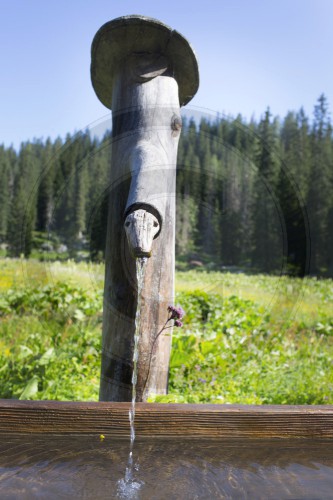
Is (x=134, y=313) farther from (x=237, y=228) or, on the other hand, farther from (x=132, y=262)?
(x=237, y=228)

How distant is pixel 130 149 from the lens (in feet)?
7.72

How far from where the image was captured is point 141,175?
2.17 m

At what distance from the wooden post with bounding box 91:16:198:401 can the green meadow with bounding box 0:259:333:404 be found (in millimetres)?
288

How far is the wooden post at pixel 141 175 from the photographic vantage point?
231cm

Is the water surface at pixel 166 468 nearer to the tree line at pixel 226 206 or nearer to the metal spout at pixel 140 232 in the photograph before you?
the metal spout at pixel 140 232

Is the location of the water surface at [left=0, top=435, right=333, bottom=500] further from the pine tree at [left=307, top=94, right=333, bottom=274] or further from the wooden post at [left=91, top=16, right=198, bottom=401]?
the pine tree at [left=307, top=94, right=333, bottom=274]

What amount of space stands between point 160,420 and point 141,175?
1127 millimetres

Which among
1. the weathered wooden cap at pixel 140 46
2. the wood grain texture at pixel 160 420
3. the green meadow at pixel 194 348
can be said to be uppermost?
the weathered wooden cap at pixel 140 46

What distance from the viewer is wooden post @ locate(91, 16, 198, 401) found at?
7.59 feet

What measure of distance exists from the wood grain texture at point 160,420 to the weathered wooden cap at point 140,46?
1.82 m

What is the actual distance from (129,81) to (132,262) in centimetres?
94

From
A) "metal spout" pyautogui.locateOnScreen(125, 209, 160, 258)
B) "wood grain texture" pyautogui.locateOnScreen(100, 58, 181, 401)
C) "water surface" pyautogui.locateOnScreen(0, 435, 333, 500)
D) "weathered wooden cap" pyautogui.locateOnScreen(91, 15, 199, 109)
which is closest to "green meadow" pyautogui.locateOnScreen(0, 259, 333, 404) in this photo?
"wood grain texture" pyautogui.locateOnScreen(100, 58, 181, 401)

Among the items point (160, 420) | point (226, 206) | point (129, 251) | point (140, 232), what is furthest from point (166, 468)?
point (226, 206)

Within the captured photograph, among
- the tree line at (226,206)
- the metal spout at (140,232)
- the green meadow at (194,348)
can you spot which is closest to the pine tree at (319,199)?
the tree line at (226,206)
